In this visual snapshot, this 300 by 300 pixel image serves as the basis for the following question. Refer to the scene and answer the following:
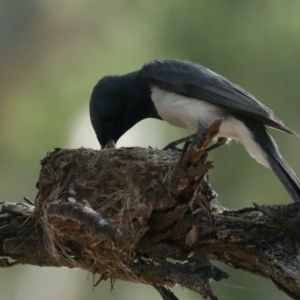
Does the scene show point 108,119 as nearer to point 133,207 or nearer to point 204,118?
point 204,118

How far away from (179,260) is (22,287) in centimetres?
182

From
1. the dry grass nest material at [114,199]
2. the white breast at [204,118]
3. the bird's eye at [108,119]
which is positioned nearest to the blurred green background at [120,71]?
the bird's eye at [108,119]

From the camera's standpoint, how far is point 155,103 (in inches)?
165

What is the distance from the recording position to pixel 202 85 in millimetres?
4035

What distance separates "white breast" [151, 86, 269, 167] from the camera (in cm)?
393

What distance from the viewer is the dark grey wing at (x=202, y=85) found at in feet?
12.5

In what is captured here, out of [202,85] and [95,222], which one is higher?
[202,85]

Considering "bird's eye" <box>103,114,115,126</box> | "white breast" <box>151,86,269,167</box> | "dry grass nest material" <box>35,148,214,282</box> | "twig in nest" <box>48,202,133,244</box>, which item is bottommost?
"twig in nest" <box>48,202,133,244</box>

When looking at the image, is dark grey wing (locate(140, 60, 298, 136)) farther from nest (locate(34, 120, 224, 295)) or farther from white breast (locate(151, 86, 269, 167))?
nest (locate(34, 120, 224, 295))

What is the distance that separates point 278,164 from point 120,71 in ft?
5.49

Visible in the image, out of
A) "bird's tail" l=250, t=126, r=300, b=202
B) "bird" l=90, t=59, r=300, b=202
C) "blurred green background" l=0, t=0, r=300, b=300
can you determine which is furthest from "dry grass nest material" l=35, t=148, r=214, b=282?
"blurred green background" l=0, t=0, r=300, b=300

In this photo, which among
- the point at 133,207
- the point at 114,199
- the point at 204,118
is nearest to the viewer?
the point at 133,207

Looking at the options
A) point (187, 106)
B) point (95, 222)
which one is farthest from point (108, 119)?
point (95, 222)

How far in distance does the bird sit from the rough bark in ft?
2.03
